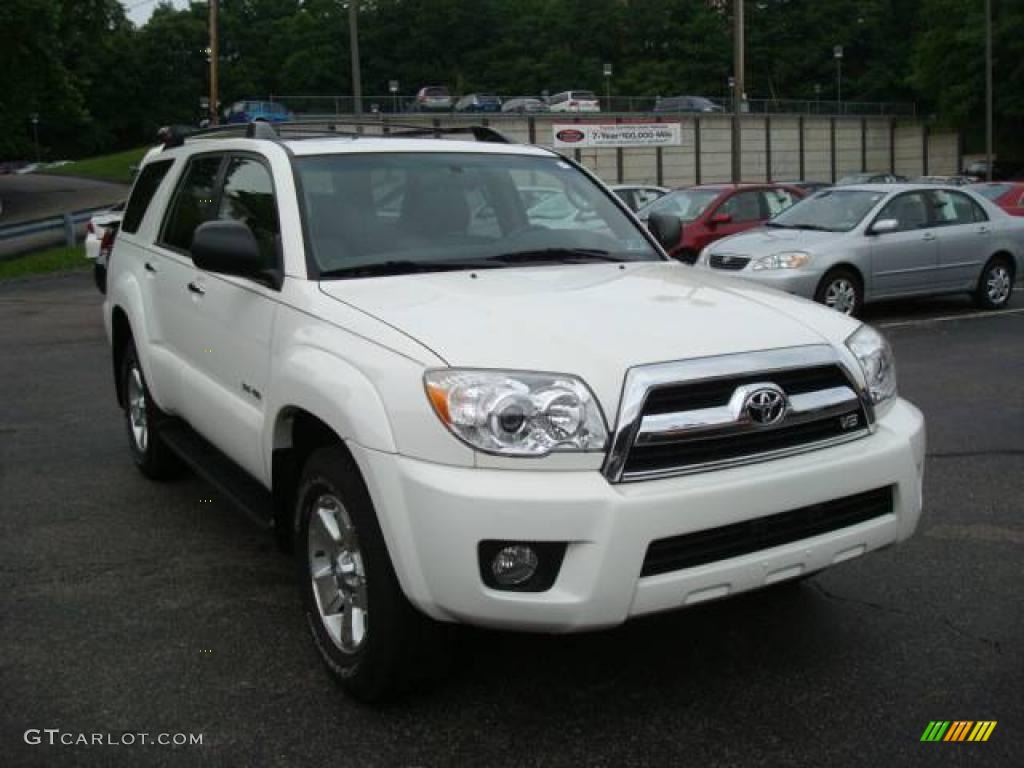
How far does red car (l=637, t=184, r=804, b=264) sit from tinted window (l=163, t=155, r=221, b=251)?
34.1ft

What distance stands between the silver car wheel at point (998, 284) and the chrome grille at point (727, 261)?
342 cm

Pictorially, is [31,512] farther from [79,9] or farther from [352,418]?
[79,9]

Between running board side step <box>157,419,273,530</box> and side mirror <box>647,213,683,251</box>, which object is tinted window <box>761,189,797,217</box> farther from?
running board side step <box>157,419,273,530</box>

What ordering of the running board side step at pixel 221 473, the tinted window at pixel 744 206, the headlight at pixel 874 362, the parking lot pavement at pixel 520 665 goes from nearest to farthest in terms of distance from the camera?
the parking lot pavement at pixel 520 665 < the headlight at pixel 874 362 < the running board side step at pixel 221 473 < the tinted window at pixel 744 206

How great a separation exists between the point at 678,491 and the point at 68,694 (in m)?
2.05

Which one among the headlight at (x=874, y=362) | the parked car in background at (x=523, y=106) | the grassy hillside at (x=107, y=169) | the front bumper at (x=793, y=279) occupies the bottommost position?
the front bumper at (x=793, y=279)

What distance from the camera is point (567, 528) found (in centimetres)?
282

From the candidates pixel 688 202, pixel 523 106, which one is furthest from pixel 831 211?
pixel 523 106

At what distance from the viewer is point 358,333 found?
3.33 meters

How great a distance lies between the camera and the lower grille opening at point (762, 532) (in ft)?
9.61

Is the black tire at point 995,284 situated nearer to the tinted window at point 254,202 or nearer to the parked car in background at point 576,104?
the tinted window at point 254,202

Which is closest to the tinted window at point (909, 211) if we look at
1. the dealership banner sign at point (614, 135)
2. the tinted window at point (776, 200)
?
the tinted window at point (776, 200)

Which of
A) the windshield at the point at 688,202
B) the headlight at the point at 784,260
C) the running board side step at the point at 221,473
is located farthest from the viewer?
the windshield at the point at 688,202

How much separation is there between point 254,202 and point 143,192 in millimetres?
2000
